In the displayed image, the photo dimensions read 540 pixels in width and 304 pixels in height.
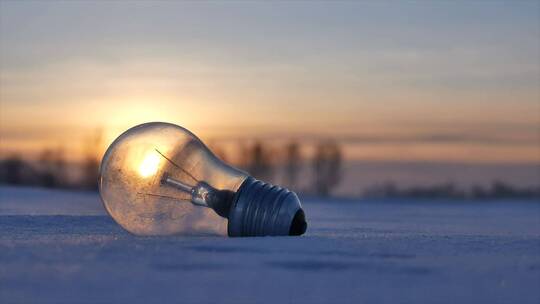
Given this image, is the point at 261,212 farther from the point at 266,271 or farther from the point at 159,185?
the point at 266,271

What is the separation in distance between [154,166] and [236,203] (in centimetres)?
75

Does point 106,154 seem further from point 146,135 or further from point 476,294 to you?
point 476,294

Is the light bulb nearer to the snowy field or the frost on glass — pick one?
the frost on glass

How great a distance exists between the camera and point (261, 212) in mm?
6641

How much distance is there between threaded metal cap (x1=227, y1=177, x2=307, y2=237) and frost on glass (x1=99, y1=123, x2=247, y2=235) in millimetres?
170

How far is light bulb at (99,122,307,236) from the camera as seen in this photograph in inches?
264

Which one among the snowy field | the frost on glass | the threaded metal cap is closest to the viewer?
the snowy field

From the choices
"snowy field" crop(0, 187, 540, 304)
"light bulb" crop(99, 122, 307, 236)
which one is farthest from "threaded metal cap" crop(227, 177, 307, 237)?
"snowy field" crop(0, 187, 540, 304)

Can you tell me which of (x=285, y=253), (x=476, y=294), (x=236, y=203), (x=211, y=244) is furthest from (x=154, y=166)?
(x=476, y=294)

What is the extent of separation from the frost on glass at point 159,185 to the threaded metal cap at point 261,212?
170mm

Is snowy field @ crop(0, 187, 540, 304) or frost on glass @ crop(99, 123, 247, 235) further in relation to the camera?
frost on glass @ crop(99, 123, 247, 235)

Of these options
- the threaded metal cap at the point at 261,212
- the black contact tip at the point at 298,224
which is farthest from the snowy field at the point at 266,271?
the black contact tip at the point at 298,224

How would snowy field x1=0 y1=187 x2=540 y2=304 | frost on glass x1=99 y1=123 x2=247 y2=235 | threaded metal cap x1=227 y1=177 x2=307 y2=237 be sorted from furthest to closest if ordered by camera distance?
1. frost on glass x1=99 y1=123 x2=247 y2=235
2. threaded metal cap x1=227 y1=177 x2=307 y2=237
3. snowy field x1=0 y1=187 x2=540 y2=304

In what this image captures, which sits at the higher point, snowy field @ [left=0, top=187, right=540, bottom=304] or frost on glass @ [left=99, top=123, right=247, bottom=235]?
frost on glass @ [left=99, top=123, right=247, bottom=235]
